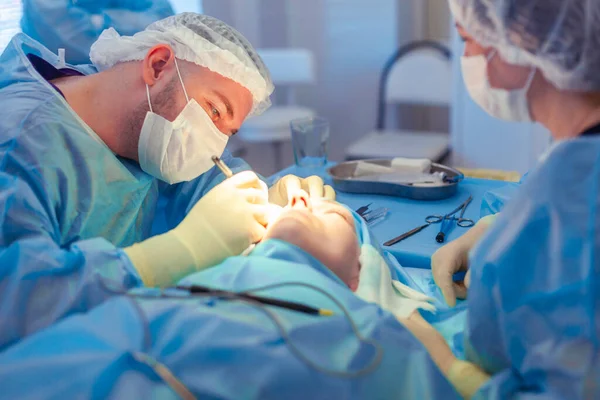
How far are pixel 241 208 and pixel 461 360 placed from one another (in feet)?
1.71

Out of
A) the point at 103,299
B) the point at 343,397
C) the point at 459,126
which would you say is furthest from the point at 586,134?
the point at 459,126

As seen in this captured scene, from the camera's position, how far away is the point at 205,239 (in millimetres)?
1210

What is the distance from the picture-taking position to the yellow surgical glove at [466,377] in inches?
38.1

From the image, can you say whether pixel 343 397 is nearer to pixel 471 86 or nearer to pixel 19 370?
pixel 19 370

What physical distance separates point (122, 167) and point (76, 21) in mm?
666

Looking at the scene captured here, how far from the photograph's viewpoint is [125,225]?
1.58 m

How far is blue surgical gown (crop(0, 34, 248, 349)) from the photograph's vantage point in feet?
3.66

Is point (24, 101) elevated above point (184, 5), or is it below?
below

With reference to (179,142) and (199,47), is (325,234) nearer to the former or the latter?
(179,142)

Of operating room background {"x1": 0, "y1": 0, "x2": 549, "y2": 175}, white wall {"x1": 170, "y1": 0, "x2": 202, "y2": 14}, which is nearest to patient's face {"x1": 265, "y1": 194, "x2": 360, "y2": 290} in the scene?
white wall {"x1": 170, "y1": 0, "x2": 202, "y2": 14}

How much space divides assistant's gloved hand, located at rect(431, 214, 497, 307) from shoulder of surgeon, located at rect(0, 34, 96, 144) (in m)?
0.90

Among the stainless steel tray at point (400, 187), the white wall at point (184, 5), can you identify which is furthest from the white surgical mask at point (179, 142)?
the white wall at point (184, 5)

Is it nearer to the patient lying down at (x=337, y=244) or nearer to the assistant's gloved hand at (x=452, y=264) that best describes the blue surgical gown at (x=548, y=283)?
the patient lying down at (x=337, y=244)

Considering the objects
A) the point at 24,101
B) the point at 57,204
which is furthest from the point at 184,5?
the point at 57,204
